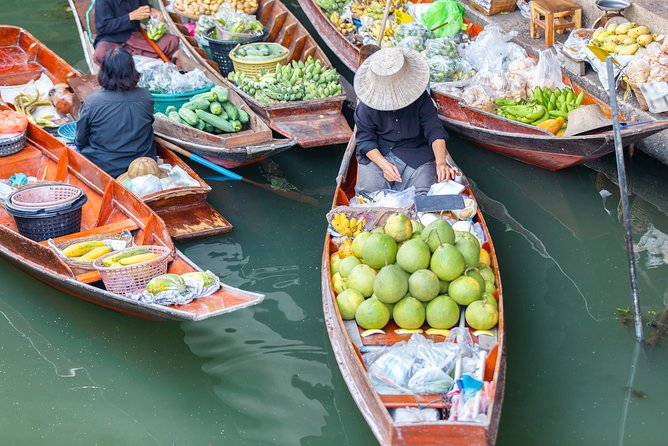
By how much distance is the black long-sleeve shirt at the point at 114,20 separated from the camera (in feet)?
23.6

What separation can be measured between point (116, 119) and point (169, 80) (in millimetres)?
1194

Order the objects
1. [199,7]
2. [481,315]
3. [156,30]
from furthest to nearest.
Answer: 1. [199,7]
2. [156,30]
3. [481,315]

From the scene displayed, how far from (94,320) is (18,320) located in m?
0.49

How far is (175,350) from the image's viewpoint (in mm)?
4746

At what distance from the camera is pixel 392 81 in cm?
515

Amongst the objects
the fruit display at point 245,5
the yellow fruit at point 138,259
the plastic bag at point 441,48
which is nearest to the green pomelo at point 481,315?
the yellow fruit at point 138,259

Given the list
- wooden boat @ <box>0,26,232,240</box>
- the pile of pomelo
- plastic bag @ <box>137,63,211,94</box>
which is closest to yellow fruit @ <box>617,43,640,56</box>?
the pile of pomelo

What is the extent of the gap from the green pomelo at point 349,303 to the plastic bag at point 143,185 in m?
1.95

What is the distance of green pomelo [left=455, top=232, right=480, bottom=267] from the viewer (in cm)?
431

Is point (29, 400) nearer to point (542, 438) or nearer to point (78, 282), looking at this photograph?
point (78, 282)

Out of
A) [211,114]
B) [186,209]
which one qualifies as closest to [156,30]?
[211,114]

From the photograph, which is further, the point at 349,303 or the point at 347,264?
the point at 347,264

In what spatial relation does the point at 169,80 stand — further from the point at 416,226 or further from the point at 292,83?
the point at 416,226

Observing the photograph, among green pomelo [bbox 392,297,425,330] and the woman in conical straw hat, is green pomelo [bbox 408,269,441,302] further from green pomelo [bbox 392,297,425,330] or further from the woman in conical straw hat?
the woman in conical straw hat
